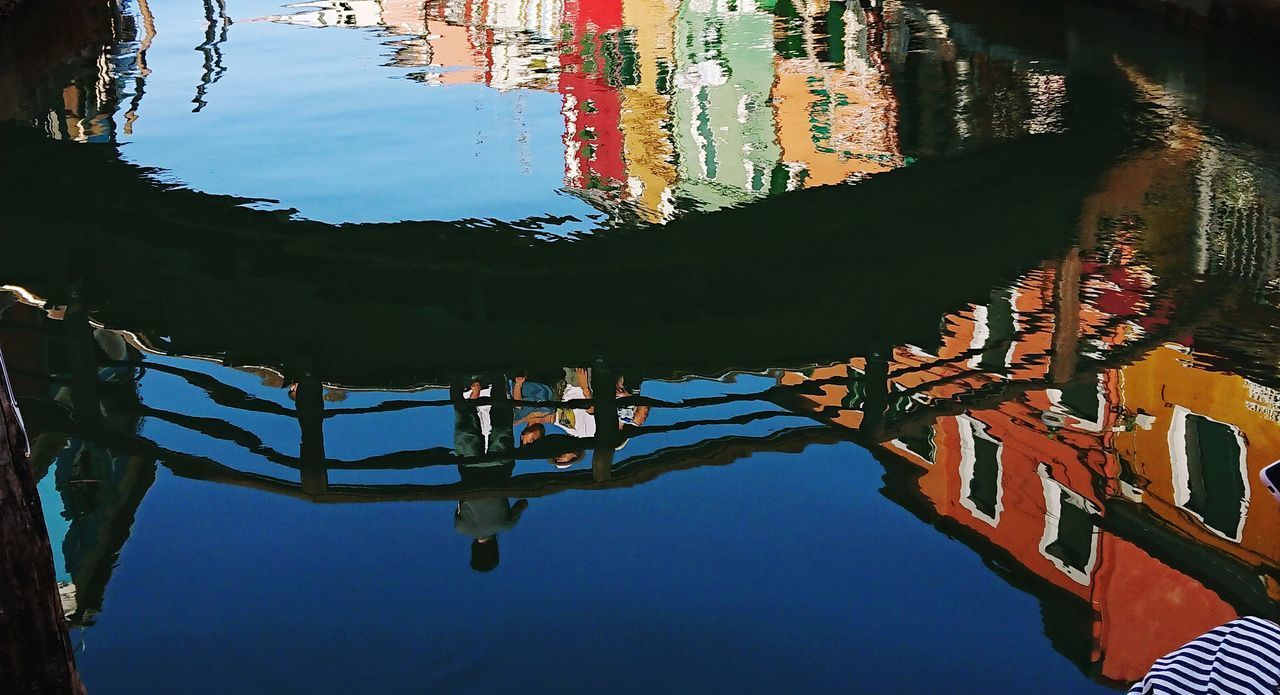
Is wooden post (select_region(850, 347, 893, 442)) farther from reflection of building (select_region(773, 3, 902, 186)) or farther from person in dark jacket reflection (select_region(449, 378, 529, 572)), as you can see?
reflection of building (select_region(773, 3, 902, 186))

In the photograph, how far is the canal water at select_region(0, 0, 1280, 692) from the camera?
289 centimetres

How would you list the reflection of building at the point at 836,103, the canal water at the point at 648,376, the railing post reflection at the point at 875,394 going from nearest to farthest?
the canal water at the point at 648,376 → the railing post reflection at the point at 875,394 → the reflection of building at the point at 836,103

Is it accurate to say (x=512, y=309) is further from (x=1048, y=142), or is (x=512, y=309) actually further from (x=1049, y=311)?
(x=1048, y=142)

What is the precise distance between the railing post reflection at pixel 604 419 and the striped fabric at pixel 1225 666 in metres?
1.95

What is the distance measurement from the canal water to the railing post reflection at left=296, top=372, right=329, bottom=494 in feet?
0.05

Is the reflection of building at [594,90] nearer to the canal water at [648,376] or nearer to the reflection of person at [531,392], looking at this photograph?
the canal water at [648,376]

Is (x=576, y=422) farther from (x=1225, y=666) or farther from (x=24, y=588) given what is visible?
(x=1225, y=666)

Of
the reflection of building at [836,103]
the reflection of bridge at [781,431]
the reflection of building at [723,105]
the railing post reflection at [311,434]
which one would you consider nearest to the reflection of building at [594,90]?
the reflection of building at [723,105]

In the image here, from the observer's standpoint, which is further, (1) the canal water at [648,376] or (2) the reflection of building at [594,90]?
(2) the reflection of building at [594,90]

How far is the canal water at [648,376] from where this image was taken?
2895 mm

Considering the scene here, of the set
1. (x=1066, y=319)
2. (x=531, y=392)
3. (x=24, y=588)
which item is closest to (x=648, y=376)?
(x=531, y=392)

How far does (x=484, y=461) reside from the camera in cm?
379

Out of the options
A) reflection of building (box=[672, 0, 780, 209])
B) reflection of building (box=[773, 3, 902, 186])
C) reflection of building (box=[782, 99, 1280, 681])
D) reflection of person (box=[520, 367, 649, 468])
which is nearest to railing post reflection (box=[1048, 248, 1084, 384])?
reflection of building (box=[782, 99, 1280, 681])

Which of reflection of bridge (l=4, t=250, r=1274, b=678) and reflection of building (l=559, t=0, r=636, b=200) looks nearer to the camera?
reflection of bridge (l=4, t=250, r=1274, b=678)
